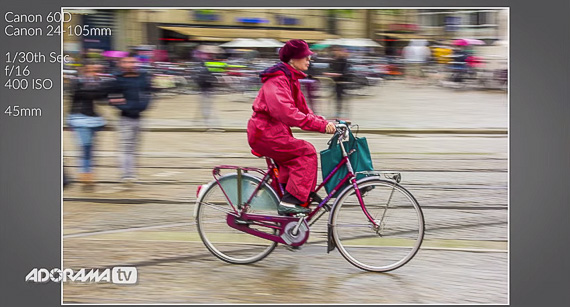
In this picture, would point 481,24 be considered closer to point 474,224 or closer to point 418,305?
point 474,224

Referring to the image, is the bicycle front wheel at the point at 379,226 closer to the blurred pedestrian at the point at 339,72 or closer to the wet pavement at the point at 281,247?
the wet pavement at the point at 281,247

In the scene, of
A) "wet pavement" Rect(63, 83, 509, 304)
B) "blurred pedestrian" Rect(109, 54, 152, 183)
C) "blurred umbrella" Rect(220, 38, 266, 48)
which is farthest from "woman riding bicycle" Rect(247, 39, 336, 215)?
"blurred pedestrian" Rect(109, 54, 152, 183)

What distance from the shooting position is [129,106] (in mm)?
9039

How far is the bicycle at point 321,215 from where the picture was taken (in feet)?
20.5

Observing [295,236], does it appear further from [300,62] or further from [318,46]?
[318,46]

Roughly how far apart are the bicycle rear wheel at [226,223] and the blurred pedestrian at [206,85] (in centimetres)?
200

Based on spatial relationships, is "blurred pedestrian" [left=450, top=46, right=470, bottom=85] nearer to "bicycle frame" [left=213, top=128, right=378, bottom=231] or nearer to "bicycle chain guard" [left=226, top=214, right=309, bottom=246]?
"bicycle frame" [left=213, top=128, right=378, bottom=231]

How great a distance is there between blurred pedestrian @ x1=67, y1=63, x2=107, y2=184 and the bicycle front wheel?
311cm

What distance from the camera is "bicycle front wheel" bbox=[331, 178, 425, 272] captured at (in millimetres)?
6215

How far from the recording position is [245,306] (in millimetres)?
5969

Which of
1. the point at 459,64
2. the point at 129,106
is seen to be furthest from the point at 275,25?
the point at 129,106

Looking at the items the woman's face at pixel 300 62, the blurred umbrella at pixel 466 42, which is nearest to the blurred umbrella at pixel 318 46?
the blurred umbrella at pixel 466 42

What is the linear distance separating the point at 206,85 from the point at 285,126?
311 cm

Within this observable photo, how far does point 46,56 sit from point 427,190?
422cm
